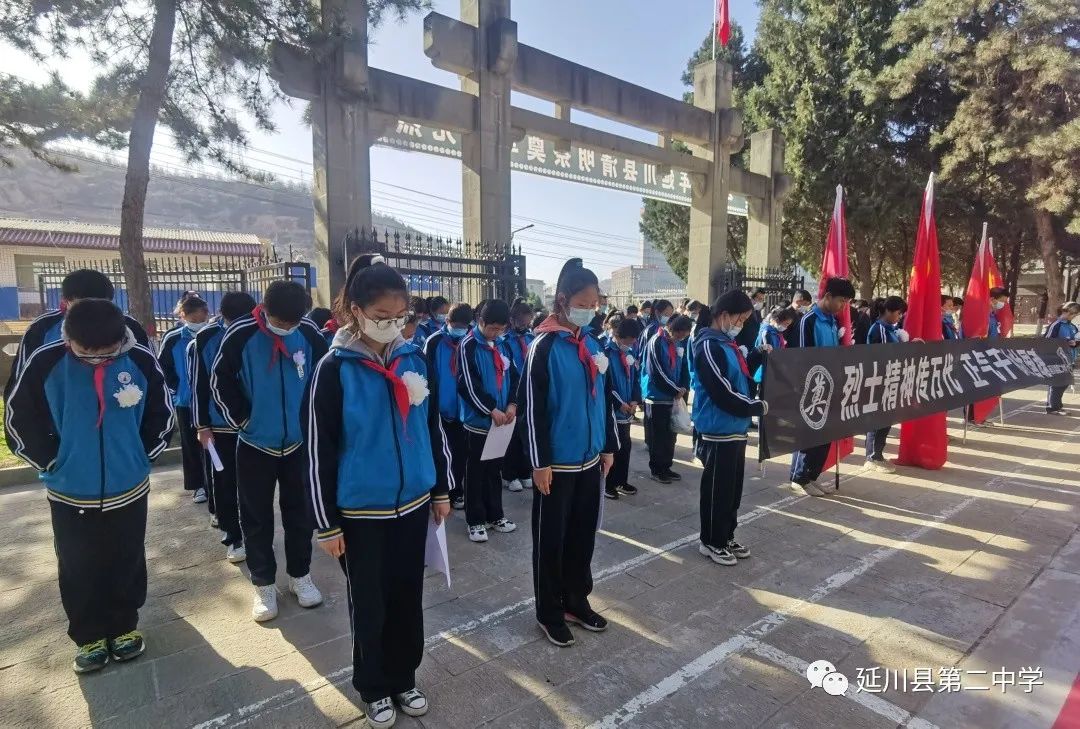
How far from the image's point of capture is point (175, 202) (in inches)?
4547

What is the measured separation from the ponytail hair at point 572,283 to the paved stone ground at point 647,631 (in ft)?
5.82

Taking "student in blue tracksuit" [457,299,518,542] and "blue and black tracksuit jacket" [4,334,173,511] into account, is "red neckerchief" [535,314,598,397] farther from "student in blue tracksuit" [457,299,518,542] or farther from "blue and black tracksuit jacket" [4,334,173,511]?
"blue and black tracksuit jacket" [4,334,173,511]

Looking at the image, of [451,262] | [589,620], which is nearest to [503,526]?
[589,620]

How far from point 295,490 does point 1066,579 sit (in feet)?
15.8

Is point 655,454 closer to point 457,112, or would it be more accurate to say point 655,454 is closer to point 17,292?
point 457,112

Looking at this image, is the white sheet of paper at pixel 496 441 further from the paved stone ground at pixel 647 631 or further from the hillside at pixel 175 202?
the hillside at pixel 175 202

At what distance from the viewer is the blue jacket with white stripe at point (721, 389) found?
3.87 meters

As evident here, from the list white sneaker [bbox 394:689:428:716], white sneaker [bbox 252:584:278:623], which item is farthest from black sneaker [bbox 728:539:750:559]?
white sneaker [bbox 252:584:278:623]

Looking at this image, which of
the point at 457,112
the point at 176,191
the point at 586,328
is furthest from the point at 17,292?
the point at 176,191

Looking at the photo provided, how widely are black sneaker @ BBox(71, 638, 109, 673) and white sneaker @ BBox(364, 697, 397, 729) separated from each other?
56.3 inches

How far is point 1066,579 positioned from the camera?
3.83 meters

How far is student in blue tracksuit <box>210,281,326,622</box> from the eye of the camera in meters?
3.20

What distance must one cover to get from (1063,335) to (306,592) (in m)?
11.0

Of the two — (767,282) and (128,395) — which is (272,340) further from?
(767,282)
